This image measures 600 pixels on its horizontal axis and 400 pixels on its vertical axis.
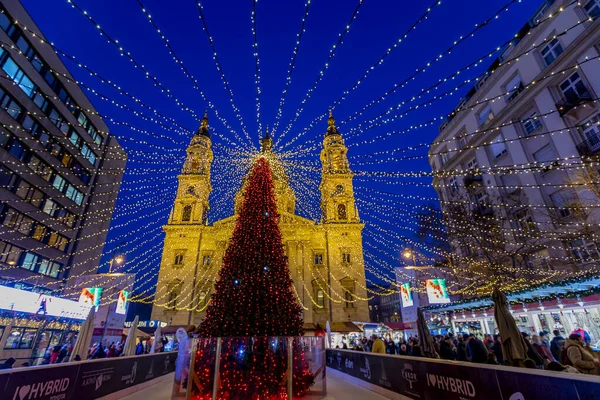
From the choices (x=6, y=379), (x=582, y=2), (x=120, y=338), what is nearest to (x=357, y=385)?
(x=6, y=379)

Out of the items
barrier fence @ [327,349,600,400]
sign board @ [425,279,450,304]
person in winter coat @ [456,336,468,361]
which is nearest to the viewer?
barrier fence @ [327,349,600,400]

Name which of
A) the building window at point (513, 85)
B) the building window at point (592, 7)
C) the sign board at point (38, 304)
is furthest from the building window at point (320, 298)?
the building window at point (592, 7)

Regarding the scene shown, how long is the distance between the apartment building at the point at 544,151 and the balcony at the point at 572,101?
5cm

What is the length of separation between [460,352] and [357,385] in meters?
3.95

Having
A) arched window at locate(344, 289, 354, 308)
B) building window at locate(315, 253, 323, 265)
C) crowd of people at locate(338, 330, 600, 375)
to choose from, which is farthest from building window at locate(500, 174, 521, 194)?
building window at locate(315, 253, 323, 265)

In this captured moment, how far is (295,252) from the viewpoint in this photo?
34625 millimetres

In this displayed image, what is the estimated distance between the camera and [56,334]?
77.5ft

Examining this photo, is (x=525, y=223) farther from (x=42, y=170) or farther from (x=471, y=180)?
(x=42, y=170)

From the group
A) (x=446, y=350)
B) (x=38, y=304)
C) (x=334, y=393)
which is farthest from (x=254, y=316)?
(x=38, y=304)

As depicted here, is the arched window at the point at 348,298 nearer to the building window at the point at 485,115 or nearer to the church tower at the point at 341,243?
the church tower at the point at 341,243

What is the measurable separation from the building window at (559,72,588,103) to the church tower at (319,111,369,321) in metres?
16.9

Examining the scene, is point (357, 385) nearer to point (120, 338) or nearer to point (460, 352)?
point (460, 352)

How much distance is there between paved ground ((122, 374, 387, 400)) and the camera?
27.3 ft

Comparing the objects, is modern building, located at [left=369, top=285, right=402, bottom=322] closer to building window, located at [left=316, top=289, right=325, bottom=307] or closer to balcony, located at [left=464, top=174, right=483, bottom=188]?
building window, located at [left=316, top=289, right=325, bottom=307]
